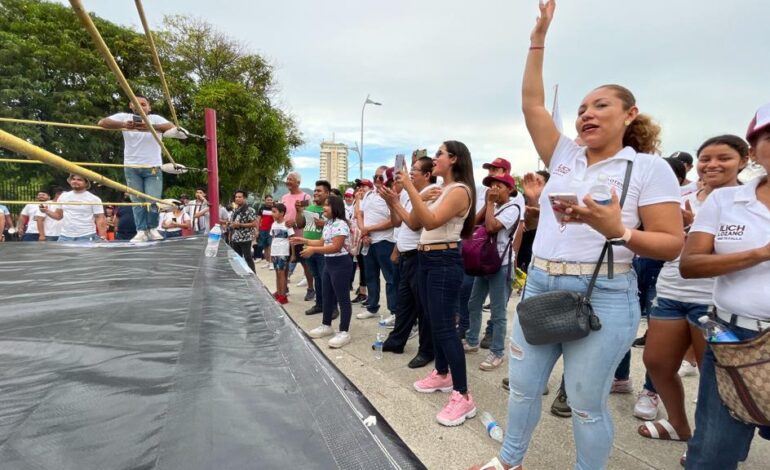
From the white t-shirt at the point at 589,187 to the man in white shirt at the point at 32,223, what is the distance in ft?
24.6

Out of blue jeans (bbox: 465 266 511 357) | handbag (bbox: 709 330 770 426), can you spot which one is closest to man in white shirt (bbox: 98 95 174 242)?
blue jeans (bbox: 465 266 511 357)

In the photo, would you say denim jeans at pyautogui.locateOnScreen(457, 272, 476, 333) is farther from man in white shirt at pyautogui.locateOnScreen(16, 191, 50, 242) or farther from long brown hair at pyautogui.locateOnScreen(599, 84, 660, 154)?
man in white shirt at pyautogui.locateOnScreen(16, 191, 50, 242)

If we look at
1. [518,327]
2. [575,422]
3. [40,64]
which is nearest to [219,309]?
[518,327]

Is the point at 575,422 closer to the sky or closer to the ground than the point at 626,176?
closer to the ground

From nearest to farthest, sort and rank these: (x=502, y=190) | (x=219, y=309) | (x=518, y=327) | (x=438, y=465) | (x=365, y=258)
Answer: (x=219, y=309) → (x=518, y=327) → (x=438, y=465) → (x=502, y=190) → (x=365, y=258)

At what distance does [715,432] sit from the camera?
50.8 inches

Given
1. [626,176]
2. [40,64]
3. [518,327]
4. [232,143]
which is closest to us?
[626,176]

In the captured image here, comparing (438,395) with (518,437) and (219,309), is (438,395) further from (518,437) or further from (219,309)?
(219,309)

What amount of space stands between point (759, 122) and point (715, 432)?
3.37 feet

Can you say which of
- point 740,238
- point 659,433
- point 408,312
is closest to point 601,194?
point 740,238

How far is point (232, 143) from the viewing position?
16969 millimetres

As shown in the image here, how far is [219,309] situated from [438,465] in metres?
1.33

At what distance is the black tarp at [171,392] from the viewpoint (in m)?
0.59

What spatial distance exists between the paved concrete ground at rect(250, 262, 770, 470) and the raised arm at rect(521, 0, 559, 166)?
152 centimetres
